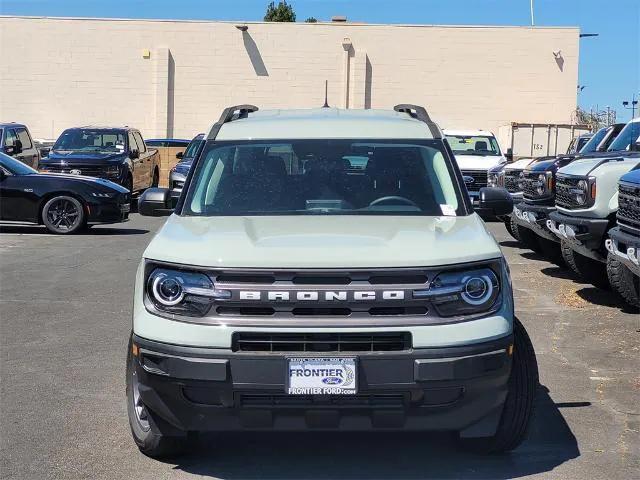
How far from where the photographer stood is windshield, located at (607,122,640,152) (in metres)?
12.3

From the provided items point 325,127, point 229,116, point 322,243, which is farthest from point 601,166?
point 322,243

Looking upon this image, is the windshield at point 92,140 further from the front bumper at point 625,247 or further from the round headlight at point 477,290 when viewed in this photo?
the round headlight at point 477,290

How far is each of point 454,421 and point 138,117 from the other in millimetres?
35714

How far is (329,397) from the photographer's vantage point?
Answer: 436 cm

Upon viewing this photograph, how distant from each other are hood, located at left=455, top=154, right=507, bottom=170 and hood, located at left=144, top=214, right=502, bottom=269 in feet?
53.0

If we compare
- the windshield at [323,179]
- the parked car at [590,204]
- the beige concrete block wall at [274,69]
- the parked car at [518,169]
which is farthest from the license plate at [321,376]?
the beige concrete block wall at [274,69]

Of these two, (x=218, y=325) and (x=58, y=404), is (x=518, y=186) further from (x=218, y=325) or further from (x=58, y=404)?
(x=218, y=325)

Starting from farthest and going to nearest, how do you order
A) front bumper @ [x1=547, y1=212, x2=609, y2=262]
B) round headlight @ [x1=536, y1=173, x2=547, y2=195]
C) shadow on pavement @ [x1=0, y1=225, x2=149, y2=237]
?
1. shadow on pavement @ [x1=0, y1=225, x2=149, y2=237]
2. round headlight @ [x1=536, y1=173, x2=547, y2=195]
3. front bumper @ [x1=547, y1=212, x2=609, y2=262]

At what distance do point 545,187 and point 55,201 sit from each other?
8.54 m

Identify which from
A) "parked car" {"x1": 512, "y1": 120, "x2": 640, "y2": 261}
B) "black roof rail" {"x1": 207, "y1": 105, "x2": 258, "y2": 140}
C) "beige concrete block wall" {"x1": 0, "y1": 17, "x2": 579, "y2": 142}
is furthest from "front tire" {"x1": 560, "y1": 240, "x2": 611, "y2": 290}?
"beige concrete block wall" {"x1": 0, "y1": 17, "x2": 579, "y2": 142}

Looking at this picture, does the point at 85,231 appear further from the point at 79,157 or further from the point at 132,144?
the point at 132,144

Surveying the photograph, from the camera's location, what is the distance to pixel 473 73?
3809 centimetres

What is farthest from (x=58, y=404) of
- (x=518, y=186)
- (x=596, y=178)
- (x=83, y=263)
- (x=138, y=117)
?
(x=138, y=117)

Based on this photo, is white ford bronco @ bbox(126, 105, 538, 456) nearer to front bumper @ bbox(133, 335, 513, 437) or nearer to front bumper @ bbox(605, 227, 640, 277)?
front bumper @ bbox(133, 335, 513, 437)
